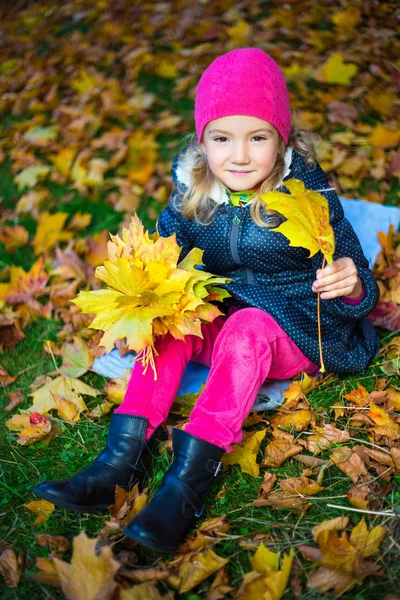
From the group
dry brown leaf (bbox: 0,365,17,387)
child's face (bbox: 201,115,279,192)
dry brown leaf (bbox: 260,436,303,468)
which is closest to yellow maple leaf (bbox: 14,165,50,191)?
dry brown leaf (bbox: 0,365,17,387)

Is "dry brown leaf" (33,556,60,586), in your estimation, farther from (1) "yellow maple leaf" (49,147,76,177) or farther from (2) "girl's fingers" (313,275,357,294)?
(1) "yellow maple leaf" (49,147,76,177)

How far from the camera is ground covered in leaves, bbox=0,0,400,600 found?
1595mm

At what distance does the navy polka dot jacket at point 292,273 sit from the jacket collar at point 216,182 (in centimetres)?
1

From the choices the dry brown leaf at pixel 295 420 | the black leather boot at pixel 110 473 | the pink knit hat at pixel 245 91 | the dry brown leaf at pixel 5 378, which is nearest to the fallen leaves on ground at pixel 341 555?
the dry brown leaf at pixel 295 420

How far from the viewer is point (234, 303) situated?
2.33 metres

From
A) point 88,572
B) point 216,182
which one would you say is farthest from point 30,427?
point 216,182

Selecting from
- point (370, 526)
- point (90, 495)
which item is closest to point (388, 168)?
point (370, 526)

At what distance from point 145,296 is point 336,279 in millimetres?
595

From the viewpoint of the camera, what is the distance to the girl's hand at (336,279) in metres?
1.88

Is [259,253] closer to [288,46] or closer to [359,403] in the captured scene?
[359,403]

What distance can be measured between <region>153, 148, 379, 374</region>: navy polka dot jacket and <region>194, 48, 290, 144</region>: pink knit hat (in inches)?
8.6

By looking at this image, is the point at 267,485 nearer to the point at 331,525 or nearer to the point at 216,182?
→ the point at 331,525

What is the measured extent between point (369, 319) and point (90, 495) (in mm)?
1362

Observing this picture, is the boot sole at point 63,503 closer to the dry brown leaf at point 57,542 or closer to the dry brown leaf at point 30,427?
the dry brown leaf at point 57,542
